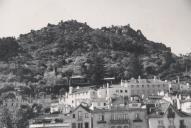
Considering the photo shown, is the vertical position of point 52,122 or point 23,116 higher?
point 23,116

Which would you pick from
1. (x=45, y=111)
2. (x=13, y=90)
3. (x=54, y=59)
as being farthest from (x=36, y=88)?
(x=54, y=59)

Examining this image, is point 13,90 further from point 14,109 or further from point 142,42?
point 142,42

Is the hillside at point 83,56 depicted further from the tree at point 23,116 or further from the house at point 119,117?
the house at point 119,117

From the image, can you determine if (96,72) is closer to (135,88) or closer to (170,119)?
(135,88)

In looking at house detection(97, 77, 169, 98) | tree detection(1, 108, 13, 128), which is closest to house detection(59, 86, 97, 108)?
house detection(97, 77, 169, 98)

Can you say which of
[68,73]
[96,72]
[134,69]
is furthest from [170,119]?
[68,73]
